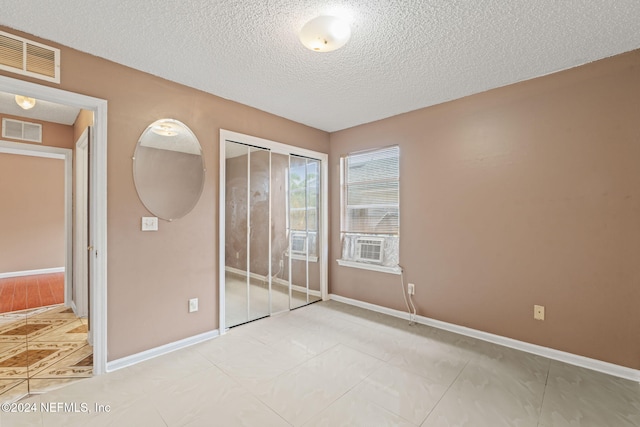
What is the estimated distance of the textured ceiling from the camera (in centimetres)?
164

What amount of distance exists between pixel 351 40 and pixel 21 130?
406 centimetres

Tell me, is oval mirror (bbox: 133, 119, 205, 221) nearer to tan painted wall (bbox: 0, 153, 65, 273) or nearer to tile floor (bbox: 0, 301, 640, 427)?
tile floor (bbox: 0, 301, 640, 427)

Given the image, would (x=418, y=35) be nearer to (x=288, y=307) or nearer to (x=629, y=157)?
(x=629, y=157)

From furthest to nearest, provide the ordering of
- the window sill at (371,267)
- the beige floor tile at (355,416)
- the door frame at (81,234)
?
1. the window sill at (371,267)
2. the door frame at (81,234)
3. the beige floor tile at (355,416)

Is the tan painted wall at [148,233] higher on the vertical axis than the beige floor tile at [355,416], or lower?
Answer: higher

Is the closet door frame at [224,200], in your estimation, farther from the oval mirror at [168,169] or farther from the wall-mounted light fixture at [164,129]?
the wall-mounted light fixture at [164,129]

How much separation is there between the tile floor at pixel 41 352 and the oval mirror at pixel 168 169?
1.38m

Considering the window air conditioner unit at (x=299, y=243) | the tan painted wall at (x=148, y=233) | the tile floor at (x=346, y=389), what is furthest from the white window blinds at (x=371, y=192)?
the tan painted wall at (x=148, y=233)

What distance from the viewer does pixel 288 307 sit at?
3588 millimetres

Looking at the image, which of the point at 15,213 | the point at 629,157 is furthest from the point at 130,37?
the point at 15,213

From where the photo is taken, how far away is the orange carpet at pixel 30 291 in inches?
147

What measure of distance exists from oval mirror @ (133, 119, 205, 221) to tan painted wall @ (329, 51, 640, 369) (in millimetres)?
2344

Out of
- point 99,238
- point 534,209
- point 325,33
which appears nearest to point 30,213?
point 99,238

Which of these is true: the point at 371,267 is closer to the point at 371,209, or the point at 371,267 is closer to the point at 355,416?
the point at 371,209
